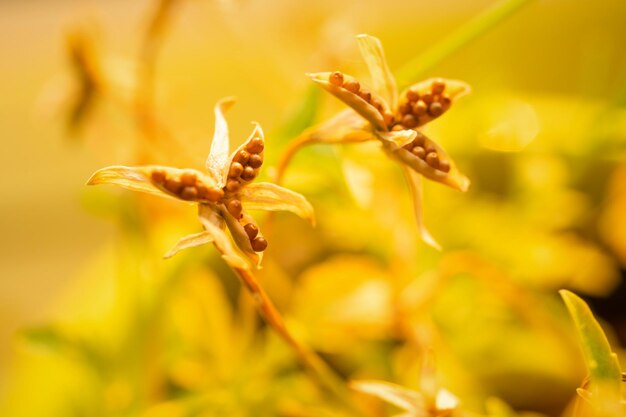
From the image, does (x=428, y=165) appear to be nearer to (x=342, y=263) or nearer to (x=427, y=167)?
(x=427, y=167)

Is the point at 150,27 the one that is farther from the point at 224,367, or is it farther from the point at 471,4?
the point at 471,4

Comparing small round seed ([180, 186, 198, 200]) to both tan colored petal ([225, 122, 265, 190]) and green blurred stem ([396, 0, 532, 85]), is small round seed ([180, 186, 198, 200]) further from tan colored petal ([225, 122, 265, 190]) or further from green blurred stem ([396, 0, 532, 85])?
green blurred stem ([396, 0, 532, 85])

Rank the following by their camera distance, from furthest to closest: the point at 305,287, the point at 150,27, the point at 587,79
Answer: the point at 587,79 < the point at 305,287 < the point at 150,27

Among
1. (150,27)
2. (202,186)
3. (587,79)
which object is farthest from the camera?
(587,79)

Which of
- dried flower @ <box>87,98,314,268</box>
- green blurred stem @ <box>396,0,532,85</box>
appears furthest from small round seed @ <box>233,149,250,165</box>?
green blurred stem @ <box>396,0,532,85</box>

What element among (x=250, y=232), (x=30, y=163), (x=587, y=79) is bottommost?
(x=30, y=163)

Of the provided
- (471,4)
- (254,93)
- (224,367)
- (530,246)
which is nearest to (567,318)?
(530,246)

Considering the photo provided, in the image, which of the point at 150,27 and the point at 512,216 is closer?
the point at 150,27
